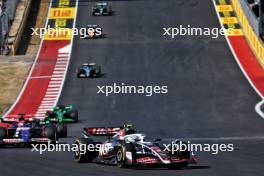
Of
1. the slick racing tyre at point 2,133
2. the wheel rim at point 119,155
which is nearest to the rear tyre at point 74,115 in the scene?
the slick racing tyre at point 2,133

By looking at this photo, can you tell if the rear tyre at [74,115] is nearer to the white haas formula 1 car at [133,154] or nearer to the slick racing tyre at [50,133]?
the slick racing tyre at [50,133]

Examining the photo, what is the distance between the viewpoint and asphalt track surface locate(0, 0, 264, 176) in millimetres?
24953

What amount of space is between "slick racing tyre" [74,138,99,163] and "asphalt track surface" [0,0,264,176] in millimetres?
386

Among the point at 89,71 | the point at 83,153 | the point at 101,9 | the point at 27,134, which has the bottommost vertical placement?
the point at 83,153

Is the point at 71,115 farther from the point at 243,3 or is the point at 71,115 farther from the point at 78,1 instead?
the point at 78,1

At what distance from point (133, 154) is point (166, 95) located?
30.5 m

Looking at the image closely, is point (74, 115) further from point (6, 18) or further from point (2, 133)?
point (6, 18)

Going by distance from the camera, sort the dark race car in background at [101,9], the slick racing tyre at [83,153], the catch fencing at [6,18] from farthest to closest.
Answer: the dark race car in background at [101,9], the catch fencing at [6,18], the slick racing tyre at [83,153]

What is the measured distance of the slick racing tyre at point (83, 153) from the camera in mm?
25453

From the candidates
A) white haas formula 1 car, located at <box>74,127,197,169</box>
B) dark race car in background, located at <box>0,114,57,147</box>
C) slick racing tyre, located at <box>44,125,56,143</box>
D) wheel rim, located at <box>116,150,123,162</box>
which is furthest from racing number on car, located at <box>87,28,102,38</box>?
wheel rim, located at <box>116,150,123,162</box>

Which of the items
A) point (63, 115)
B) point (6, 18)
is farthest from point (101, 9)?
point (63, 115)

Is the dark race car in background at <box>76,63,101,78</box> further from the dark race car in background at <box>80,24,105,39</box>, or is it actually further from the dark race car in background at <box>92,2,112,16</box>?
the dark race car in background at <box>92,2,112,16</box>

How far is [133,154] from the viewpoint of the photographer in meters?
23.3

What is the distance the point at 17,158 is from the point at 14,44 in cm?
4465
